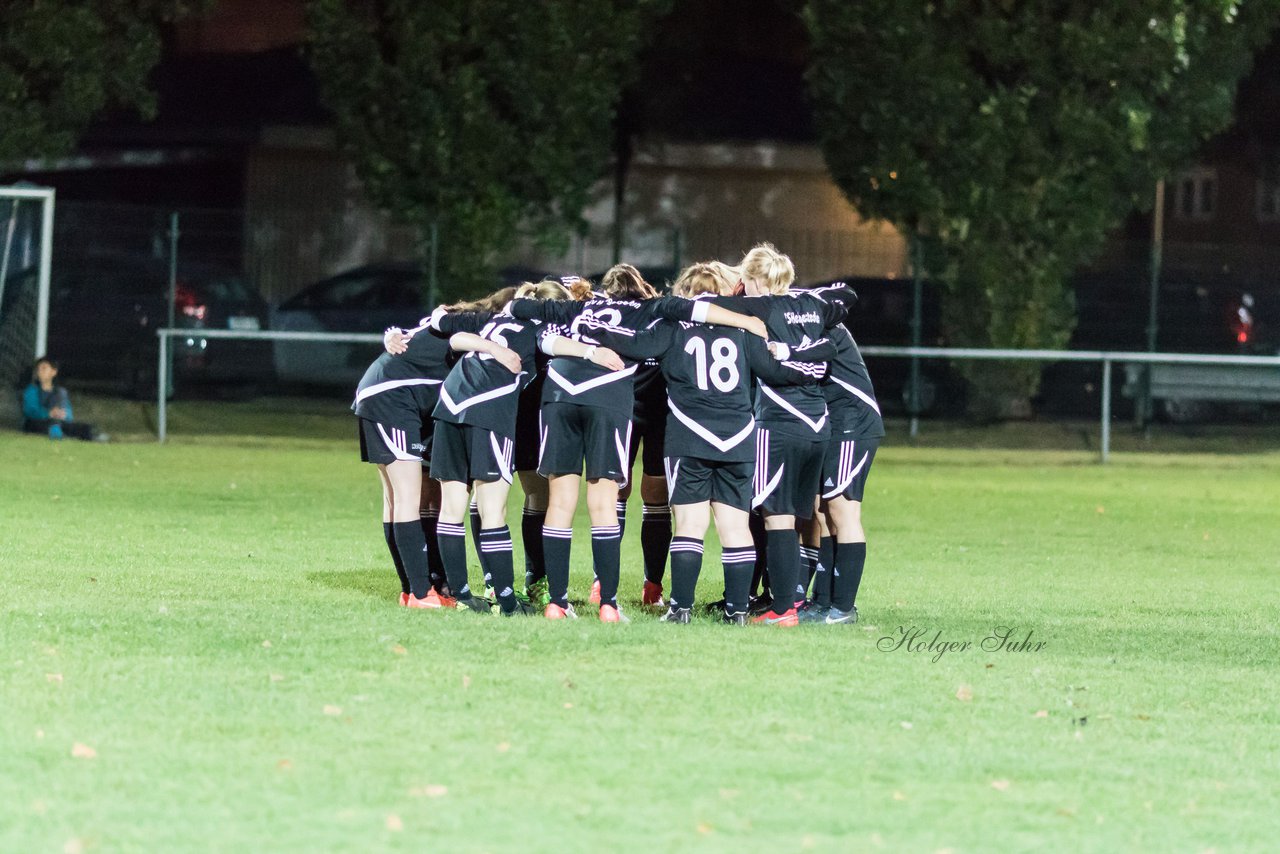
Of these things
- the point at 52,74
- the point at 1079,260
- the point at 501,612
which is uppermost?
the point at 52,74

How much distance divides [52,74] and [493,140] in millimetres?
5248

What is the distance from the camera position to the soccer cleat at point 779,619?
8.94 metres

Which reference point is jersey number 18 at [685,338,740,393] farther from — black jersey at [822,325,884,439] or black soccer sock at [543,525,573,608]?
black soccer sock at [543,525,573,608]

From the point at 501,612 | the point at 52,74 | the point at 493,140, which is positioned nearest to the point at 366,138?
the point at 493,140

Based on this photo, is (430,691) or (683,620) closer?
(430,691)

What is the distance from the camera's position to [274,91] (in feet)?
116

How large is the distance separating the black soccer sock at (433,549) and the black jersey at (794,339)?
1.86 meters

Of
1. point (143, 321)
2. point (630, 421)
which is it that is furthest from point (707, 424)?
point (143, 321)

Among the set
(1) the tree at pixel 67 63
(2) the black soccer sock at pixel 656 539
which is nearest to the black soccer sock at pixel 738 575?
(2) the black soccer sock at pixel 656 539

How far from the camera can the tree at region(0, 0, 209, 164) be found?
21.9 metres

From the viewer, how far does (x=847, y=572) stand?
914 centimetres

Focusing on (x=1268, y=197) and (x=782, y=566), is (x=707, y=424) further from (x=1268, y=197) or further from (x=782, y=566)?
(x=1268, y=197)

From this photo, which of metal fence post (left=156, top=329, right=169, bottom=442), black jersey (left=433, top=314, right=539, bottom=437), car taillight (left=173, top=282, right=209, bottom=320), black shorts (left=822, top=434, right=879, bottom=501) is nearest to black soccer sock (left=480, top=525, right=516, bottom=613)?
black jersey (left=433, top=314, right=539, bottom=437)

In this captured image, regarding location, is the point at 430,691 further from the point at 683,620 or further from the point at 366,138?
the point at 366,138
